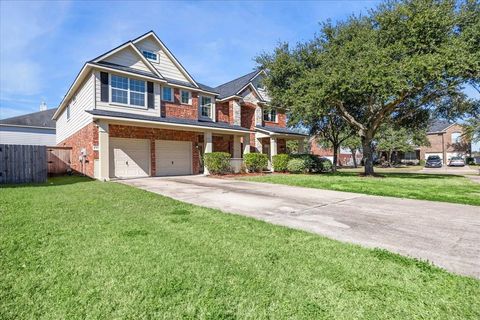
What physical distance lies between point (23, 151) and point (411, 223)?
1616 cm

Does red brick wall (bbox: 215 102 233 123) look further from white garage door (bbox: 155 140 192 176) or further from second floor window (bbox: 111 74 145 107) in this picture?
second floor window (bbox: 111 74 145 107)

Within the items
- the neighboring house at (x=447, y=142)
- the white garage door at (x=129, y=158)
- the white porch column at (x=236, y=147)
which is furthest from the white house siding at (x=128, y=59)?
the neighboring house at (x=447, y=142)

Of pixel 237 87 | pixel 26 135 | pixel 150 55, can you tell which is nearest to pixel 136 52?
pixel 150 55

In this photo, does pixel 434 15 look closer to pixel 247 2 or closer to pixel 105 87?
pixel 247 2

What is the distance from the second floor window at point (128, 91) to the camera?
49.1 ft

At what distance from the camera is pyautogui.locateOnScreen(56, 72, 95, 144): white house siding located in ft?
47.8

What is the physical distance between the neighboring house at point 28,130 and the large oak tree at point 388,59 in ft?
94.5

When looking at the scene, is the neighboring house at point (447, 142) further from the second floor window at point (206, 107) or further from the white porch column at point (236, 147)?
the second floor window at point (206, 107)

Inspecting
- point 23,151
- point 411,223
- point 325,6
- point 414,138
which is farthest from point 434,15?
point 414,138

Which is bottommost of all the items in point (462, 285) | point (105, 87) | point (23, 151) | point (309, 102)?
point (462, 285)

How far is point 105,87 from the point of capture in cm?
1445

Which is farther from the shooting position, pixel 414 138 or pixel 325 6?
pixel 414 138

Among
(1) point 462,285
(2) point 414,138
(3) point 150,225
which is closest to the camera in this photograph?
(1) point 462,285

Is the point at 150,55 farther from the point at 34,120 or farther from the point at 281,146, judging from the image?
the point at 34,120
